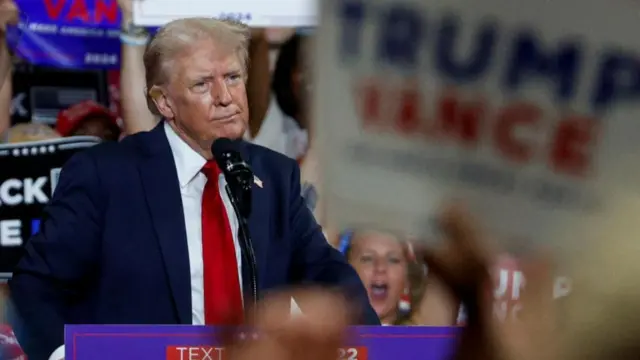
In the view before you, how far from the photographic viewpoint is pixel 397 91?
1.38 feet

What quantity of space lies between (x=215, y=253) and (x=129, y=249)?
0.12 meters

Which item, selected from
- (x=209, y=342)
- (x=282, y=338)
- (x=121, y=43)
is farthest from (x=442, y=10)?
(x=121, y=43)

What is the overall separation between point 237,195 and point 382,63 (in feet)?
2.75

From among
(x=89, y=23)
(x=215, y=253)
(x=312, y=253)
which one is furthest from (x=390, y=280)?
(x=89, y=23)

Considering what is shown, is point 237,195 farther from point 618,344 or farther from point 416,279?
point 618,344

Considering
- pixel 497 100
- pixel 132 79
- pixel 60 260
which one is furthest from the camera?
pixel 132 79

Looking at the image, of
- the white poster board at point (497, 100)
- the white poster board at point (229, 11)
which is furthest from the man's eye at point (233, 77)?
the white poster board at point (497, 100)

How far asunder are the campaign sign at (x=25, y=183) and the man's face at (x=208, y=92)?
0.63 feet

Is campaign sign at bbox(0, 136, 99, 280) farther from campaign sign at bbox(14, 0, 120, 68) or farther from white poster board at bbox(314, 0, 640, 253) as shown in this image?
white poster board at bbox(314, 0, 640, 253)

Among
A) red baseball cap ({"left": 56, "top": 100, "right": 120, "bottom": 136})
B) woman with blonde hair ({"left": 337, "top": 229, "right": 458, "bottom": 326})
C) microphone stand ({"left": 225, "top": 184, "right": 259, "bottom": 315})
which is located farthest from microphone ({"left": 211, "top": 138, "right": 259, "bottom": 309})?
red baseball cap ({"left": 56, "top": 100, "right": 120, "bottom": 136})

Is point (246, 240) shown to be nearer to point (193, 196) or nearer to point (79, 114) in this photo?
point (193, 196)

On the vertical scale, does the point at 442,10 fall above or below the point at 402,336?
above

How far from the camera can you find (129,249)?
4.75ft

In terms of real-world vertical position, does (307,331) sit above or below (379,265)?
above
